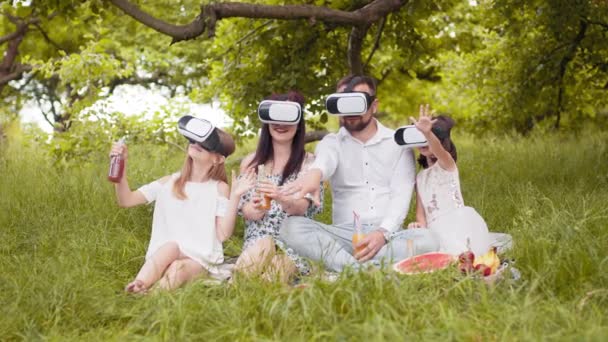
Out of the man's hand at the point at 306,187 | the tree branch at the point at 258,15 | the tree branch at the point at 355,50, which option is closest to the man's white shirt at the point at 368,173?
the man's hand at the point at 306,187

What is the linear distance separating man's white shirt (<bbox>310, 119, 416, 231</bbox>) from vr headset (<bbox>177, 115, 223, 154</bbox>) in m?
0.59

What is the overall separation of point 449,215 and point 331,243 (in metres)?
0.71

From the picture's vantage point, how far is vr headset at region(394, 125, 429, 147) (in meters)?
4.45

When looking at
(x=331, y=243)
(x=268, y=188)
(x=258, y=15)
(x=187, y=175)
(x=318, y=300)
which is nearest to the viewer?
(x=318, y=300)

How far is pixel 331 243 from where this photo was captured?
425 cm

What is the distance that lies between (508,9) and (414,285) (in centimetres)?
451

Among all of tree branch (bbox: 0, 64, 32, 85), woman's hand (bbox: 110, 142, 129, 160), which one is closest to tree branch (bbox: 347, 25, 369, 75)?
woman's hand (bbox: 110, 142, 129, 160)

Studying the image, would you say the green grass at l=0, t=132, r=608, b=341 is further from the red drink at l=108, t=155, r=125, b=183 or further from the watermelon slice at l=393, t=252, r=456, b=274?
the red drink at l=108, t=155, r=125, b=183

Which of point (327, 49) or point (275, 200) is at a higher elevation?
point (327, 49)

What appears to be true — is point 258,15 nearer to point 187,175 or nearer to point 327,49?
point 187,175

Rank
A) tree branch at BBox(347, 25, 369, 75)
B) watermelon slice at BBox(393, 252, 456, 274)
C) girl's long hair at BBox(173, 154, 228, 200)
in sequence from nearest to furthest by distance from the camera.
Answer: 1. watermelon slice at BBox(393, 252, 456, 274)
2. girl's long hair at BBox(173, 154, 228, 200)
3. tree branch at BBox(347, 25, 369, 75)

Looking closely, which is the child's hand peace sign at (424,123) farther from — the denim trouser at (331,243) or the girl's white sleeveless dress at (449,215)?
the denim trouser at (331,243)

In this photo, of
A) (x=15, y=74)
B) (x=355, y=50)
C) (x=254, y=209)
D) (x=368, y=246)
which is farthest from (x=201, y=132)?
(x=15, y=74)

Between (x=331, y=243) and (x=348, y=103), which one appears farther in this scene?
(x=348, y=103)
